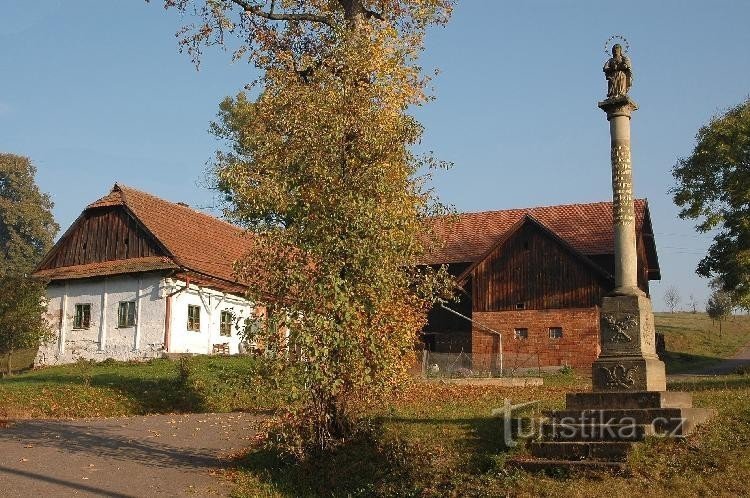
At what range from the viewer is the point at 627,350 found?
13.6 metres

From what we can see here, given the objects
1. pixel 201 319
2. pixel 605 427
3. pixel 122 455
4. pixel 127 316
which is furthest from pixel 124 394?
pixel 605 427

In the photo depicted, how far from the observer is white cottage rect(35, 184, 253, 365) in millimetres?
33188

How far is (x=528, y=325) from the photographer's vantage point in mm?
35594

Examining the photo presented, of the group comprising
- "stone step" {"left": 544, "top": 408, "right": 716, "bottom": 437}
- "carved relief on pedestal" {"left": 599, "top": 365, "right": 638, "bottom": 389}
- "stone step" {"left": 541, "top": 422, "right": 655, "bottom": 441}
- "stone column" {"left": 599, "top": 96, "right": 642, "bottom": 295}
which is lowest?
"stone step" {"left": 541, "top": 422, "right": 655, "bottom": 441}

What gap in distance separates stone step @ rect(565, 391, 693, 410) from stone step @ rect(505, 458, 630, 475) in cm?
177

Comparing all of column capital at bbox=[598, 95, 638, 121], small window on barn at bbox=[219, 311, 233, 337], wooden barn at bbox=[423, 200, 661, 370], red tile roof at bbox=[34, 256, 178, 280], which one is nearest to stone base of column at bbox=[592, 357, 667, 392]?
column capital at bbox=[598, 95, 638, 121]

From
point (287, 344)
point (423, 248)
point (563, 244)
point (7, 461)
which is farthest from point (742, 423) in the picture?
point (563, 244)

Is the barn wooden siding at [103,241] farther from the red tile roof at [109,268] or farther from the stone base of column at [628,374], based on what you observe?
the stone base of column at [628,374]

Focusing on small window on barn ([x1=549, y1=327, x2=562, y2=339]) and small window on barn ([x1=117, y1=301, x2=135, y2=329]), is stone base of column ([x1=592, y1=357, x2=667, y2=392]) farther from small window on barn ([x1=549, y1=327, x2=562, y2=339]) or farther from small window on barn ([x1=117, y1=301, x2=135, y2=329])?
small window on barn ([x1=117, y1=301, x2=135, y2=329])

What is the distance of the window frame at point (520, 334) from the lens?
35625 mm

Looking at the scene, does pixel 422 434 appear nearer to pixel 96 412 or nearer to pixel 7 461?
pixel 7 461

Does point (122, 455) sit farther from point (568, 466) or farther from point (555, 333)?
point (555, 333)

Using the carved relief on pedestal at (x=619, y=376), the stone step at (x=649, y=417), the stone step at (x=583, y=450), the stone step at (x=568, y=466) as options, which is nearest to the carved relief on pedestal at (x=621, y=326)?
the carved relief on pedestal at (x=619, y=376)

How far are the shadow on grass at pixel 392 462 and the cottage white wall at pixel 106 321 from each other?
63.4 ft
